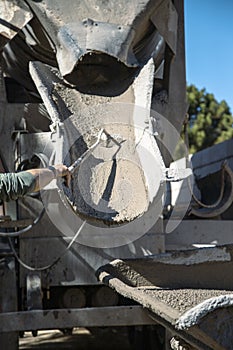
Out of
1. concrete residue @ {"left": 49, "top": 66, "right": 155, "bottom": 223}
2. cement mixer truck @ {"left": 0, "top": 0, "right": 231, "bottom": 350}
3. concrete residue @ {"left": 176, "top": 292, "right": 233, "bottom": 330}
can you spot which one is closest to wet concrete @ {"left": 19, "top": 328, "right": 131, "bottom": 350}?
cement mixer truck @ {"left": 0, "top": 0, "right": 231, "bottom": 350}

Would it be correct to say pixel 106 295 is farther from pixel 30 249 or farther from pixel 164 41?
pixel 164 41

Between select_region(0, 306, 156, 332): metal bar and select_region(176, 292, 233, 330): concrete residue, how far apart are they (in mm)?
1717

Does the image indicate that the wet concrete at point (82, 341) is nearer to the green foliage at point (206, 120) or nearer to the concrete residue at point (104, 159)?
the concrete residue at point (104, 159)

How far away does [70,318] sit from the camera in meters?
3.55

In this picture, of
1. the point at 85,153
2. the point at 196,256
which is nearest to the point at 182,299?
the point at 196,256

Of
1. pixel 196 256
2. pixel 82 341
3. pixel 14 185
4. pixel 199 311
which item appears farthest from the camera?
pixel 82 341

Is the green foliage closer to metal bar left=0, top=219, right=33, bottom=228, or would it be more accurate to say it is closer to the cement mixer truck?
the cement mixer truck

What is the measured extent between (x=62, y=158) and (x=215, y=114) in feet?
66.1

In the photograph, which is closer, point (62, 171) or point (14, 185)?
point (14, 185)

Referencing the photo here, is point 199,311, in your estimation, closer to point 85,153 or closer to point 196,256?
point 196,256

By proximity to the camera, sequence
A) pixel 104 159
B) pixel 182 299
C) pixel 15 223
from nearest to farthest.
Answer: pixel 182 299
pixel 104 159
pixel 15 223

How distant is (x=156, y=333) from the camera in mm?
4223

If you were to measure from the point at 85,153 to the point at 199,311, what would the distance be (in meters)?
1.69

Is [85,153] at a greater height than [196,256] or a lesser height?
greater
